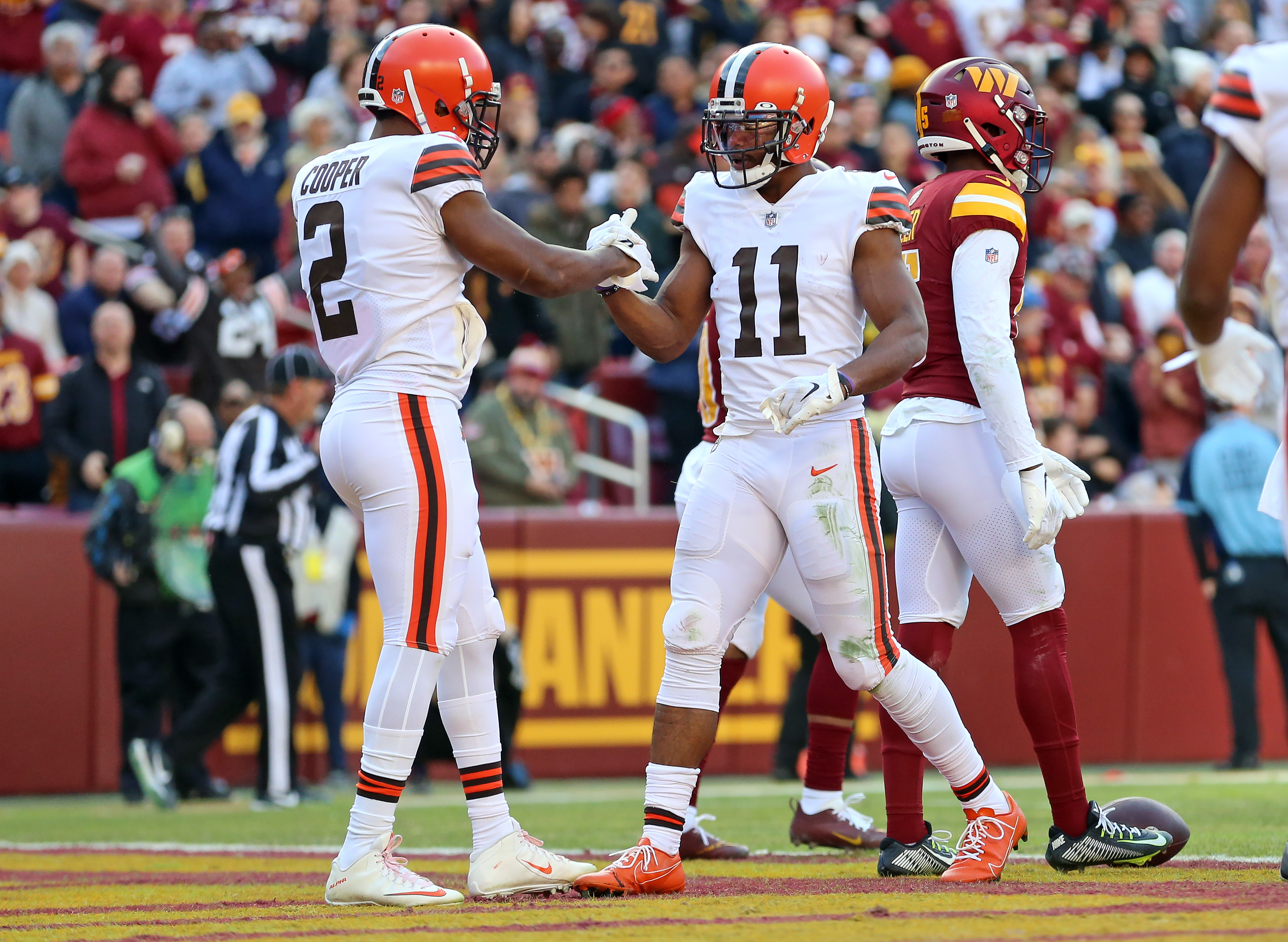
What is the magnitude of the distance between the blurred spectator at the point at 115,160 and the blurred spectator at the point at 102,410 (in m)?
1.95

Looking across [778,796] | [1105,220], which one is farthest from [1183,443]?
[778,796]

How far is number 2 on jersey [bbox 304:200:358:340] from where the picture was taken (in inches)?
188

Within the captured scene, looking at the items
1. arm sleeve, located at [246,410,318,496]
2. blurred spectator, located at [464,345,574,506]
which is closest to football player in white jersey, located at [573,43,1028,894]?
arm sleeve, located at [246,410,318,496]

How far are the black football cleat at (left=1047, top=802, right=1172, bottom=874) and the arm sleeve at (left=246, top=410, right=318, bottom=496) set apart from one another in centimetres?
492

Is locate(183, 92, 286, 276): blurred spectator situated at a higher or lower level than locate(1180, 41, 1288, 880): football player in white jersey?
Answer: higher

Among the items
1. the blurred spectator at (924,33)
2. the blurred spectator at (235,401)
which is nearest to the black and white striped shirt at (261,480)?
the blurred spectator at (235,401)

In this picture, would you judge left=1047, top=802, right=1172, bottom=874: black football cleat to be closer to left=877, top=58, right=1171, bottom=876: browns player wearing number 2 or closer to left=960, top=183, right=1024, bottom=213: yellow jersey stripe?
left=877, top=58, right=1171, bottom=876: browns player wearing number 2

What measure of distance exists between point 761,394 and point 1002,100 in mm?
1263

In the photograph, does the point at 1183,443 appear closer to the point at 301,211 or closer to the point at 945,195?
the point at 945,195

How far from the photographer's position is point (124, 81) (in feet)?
40.0

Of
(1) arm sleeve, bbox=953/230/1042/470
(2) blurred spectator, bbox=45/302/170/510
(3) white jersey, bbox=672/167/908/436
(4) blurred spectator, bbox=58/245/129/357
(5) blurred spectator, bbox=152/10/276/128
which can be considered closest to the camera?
(3) white jersey, bbox=672/167/908/436

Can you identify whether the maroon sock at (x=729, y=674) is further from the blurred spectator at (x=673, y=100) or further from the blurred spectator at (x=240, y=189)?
the blurred spectator at (x=673, y=100)

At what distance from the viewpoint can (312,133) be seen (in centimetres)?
1230

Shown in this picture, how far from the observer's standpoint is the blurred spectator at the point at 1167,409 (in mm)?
12609
